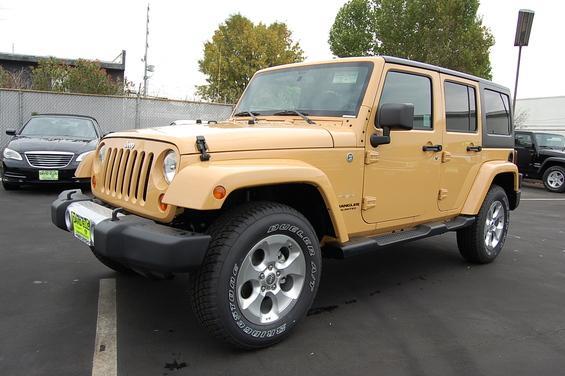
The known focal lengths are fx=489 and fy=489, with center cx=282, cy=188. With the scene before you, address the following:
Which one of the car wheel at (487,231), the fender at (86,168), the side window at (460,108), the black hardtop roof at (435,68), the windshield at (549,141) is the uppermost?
the black hardtop roof at (435,68)

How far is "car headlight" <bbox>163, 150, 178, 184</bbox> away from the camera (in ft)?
9.21

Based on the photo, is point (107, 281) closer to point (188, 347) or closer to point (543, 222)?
point (188, 347)

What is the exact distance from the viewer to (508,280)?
4609 millimetres

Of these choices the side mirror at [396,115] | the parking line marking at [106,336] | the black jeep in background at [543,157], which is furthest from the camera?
the black jeep in background at [543,157]

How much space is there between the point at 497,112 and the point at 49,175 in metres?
6.82

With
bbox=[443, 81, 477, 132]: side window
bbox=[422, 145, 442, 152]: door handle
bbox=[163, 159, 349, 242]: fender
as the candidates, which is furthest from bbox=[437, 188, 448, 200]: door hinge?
bbox=[163, 159, 349, 242]: fender

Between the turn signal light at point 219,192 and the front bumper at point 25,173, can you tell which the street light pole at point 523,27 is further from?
the turn signal light at point 219,192

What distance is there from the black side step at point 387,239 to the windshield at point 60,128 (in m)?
6.96

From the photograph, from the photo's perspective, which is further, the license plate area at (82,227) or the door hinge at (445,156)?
the door hinge at (445,156)

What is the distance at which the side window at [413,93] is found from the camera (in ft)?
12.5

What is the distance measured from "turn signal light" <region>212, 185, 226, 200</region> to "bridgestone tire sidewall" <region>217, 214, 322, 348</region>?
11.2 inches

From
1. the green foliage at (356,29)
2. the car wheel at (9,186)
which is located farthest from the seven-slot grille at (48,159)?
the green foliage at (356,29)

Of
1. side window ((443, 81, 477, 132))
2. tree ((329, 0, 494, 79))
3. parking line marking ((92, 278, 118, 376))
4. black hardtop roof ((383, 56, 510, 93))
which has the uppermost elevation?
tree ((329, 0, 494, 79))

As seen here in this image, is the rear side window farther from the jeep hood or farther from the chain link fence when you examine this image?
the jeep hood
